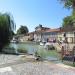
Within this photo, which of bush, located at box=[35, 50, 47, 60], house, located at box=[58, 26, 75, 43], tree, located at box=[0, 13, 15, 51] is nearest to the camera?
bush, located at box=[35, 50, 47, 60]

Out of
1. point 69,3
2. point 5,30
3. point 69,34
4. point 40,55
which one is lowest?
point 40,55

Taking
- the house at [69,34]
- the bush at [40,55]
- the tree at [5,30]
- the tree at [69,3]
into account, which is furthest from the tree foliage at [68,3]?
the house at [69,34]

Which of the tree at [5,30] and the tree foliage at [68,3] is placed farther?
the tree at [5,30]

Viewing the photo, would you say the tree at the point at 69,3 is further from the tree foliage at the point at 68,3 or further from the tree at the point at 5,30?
the tree at the point at 5,30

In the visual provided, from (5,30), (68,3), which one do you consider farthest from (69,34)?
(68,3)

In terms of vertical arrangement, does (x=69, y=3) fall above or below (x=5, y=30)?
above

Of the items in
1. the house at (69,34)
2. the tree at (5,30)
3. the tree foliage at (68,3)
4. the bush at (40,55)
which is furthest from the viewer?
the house at (69,34)

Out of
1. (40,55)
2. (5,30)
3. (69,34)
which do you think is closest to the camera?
(40,55)

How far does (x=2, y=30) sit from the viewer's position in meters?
28.5

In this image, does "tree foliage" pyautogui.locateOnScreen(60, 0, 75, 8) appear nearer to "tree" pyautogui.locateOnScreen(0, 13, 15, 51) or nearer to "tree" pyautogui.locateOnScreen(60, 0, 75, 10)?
"tree" pyautogui.locateOnScreen(60, 0, 75, 10)

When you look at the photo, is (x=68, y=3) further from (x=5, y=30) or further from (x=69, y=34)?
(x=69, y=34)

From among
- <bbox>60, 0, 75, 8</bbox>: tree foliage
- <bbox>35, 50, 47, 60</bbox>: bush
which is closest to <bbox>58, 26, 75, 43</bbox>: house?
<bbox>35, 50, 47, 60</bbox>: bush

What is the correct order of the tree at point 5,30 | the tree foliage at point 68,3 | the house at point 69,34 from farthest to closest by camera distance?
1. the house at point 69,34
2. the tree at point 5,30
3. the tree foliage at point 68,3

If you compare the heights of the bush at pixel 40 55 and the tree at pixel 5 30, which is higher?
the tree at pixel 5 30
